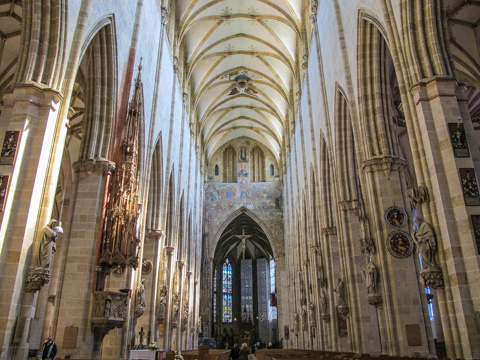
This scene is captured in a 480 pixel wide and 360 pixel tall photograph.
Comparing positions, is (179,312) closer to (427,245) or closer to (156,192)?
(156,192)

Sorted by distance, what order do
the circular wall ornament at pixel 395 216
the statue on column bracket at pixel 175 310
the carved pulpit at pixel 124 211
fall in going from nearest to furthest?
→ the circular wall ornament at pixel 395 216
the carved pulpit at pixel 124 211
the statue on column bracket at pixel 175 310

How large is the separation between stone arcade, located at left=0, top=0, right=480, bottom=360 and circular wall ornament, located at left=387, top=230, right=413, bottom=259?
0.03m

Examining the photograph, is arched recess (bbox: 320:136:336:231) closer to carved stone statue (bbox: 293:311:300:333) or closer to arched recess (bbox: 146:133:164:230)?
arched recess (bbox: 146:133:164:230)

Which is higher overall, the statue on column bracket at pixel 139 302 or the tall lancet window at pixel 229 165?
the tall lancet window at pixel 229 165

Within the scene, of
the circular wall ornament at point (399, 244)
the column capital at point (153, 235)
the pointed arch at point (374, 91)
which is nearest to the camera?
the circular wall ornament at point (399, 244)

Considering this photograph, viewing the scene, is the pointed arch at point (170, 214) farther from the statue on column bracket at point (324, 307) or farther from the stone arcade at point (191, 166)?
the statue on column bracket at point (324, 307)

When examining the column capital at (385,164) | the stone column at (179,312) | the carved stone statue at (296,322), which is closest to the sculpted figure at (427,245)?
the column capital at (385,164)

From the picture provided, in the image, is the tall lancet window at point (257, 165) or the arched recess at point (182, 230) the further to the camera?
the tall lancet window at point (257, 165)

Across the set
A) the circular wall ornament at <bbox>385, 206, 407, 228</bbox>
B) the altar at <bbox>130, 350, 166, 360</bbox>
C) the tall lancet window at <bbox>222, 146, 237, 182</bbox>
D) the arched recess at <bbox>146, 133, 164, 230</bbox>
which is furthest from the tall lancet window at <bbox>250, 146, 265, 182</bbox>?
the altar at <bbox>130, 350, 166, 360</bbox>

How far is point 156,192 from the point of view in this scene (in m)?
16.3

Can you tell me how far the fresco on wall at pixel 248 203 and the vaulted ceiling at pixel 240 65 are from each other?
121 inches

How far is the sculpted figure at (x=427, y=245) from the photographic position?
6914 mm

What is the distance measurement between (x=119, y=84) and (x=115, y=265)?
488 cm

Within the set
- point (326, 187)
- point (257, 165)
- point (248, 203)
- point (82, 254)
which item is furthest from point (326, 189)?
point (257, 165)
